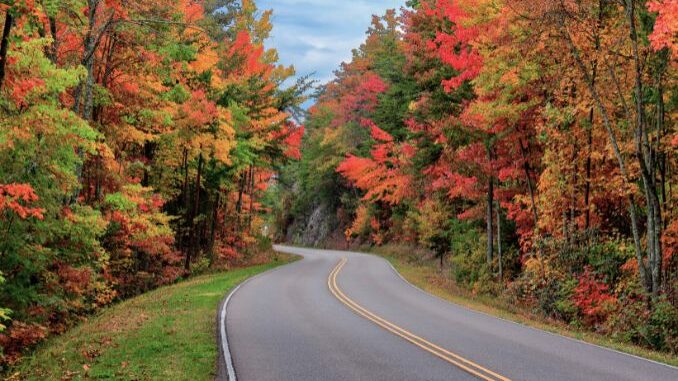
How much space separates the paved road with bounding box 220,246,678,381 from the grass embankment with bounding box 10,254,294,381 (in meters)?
0.77

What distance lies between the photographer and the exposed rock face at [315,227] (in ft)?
207

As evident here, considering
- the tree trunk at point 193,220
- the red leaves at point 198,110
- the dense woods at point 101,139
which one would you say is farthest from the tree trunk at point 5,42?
the tree trunk at point 193,220

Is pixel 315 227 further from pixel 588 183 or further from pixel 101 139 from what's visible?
pixel 588 183

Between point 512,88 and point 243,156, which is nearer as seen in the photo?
point 512,88

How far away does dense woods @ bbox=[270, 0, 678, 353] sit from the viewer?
49.8 feet

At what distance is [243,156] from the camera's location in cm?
3014

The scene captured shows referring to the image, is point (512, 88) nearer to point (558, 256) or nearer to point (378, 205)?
point (558, 256)

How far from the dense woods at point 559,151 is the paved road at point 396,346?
12.5 ft

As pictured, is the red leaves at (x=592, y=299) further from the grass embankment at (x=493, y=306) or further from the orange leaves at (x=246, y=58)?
the orange leaves at (x=246, y=58)

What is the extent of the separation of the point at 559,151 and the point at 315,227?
48355 millimetres

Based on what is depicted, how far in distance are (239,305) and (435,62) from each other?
51.8 feet

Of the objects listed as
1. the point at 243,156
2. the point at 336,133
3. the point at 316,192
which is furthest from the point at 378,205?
the point at 243,156

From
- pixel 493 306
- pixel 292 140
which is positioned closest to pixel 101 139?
pixel 493 306

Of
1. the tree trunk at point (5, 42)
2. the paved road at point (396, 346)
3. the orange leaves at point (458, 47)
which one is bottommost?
the paved road at point (396, 346)
